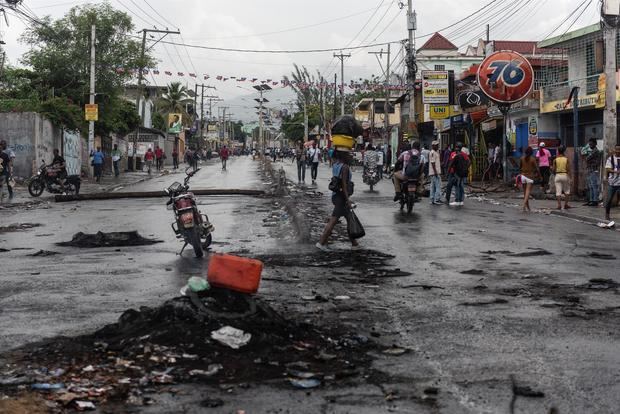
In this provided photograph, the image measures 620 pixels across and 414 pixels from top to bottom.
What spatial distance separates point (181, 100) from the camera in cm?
9931

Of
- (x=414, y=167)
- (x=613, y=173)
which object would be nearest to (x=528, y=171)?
(x=414, y=167)

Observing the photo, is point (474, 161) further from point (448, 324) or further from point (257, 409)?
point (257, 409)

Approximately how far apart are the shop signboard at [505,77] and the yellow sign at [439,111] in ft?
47.6

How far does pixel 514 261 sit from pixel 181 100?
298ft

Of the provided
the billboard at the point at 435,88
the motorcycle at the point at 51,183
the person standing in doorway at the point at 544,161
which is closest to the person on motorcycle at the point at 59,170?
the motorcycle at the point at 51,183

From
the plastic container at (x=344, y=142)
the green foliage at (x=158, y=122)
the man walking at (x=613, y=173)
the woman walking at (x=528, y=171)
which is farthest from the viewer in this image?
the green foliage at (x=158, y=122)

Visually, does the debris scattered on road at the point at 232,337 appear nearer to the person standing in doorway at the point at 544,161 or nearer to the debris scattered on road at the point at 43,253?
the debris scattered on road at the point at 43,253

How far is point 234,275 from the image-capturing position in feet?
21.1

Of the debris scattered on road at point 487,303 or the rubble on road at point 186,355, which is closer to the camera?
the rubble on road at point 186,355

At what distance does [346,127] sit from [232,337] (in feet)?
27.1

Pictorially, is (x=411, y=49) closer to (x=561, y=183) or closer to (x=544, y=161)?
(x=544, y=161)

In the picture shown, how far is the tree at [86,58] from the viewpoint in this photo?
45.7 m

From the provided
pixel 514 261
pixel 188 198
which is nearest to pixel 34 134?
pixel 188 198

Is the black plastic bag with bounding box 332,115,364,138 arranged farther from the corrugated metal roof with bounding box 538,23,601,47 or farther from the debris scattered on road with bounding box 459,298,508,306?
the corrugated metal roof with bounding box 538,23,601,47
